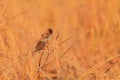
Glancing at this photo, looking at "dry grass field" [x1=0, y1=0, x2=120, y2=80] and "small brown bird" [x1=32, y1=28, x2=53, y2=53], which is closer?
"small brown bird" [x1=32, y1=28, x2=53, y2=53]

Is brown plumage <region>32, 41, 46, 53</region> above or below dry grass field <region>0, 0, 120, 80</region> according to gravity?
above

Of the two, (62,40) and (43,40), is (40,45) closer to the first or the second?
(43,40)

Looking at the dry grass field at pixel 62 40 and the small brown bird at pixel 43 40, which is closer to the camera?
the small brown bird at pixel 43 40

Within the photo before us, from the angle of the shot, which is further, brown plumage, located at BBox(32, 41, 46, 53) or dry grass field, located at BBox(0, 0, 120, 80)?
dry grass field, located at BBox(0, 0, 120, 80)

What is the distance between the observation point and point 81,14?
598 centimetres

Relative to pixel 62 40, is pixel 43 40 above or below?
above

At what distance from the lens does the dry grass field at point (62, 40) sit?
123 inches

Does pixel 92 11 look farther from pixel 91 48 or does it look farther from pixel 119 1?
pixel 91 48

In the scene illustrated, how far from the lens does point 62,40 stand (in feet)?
13.6

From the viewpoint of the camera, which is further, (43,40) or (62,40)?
(62,40)

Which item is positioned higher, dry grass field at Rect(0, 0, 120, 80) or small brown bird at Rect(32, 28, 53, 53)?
small brown bird at Rect(32, 28, 53, 53)

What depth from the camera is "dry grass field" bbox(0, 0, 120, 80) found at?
10.3ft

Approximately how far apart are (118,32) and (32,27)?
956mm

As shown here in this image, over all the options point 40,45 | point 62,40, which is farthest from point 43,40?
point 62,40
